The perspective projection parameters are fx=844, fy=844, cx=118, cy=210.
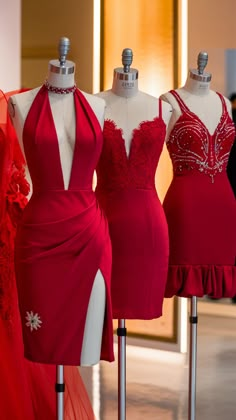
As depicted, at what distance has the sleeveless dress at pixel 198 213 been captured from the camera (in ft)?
12.6

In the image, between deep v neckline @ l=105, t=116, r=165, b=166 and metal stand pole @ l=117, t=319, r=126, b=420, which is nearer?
deep v neckline @ l=105, t=116, r=165, b=166

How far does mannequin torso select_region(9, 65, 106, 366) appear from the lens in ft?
9.91

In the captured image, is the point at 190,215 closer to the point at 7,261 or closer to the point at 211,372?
the point at 7,261

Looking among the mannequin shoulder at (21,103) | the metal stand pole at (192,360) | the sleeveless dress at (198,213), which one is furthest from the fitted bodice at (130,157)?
the metal stand pole at (192,360)

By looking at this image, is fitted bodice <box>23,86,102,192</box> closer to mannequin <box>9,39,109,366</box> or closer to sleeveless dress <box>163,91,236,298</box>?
mannequin <box>9,39,109,366</box>

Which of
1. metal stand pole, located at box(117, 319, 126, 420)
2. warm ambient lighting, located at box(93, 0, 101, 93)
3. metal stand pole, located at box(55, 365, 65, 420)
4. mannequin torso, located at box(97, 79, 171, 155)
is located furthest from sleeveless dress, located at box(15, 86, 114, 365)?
warm ambient lighting, located at box(93, 0, 101, 93)

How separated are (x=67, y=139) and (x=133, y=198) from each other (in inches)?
23.5

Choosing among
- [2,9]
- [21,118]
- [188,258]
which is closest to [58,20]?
[2,9]

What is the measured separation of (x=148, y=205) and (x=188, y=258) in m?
0.43

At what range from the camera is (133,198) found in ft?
11.6

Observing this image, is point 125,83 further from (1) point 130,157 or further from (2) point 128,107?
(1) point 130,157

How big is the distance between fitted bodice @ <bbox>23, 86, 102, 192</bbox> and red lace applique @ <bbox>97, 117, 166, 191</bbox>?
1.27 feet

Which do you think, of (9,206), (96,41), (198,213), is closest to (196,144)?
(198,213)

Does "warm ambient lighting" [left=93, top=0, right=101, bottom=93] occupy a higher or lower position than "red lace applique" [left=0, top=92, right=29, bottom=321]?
higher
